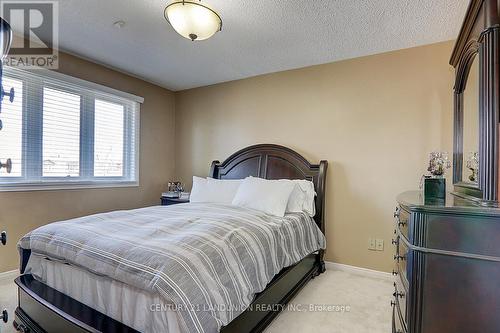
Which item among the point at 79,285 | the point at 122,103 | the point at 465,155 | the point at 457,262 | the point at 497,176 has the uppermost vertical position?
the point at 122,103

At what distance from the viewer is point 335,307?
2.22 meters

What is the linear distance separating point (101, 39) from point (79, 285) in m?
2.37

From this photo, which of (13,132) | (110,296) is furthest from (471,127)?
(13,132)

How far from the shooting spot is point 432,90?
8.77ft

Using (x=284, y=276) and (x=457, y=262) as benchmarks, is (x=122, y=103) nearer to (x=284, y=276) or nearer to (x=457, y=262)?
(x=284, y=276)

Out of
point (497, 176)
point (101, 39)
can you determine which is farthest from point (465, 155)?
point (101, 39)

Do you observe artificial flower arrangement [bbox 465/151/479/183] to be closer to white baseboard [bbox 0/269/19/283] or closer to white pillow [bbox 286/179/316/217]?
white pillow [bbox 286/179/316/217]

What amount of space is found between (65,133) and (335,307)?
11.1 ft

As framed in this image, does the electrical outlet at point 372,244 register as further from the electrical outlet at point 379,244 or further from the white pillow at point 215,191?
the white pillow at point 215,191

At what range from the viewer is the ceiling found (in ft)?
6.96

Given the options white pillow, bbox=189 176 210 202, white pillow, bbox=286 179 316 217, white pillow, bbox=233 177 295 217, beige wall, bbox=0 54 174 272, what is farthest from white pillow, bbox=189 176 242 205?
beige wall, bbox=0 54 174 272

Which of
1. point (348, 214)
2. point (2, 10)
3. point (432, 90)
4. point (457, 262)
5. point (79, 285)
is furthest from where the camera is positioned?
point (348, 214)

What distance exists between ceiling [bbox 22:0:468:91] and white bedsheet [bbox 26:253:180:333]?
202cm

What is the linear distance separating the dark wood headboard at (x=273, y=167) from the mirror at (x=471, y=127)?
1.38 meters
